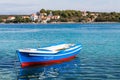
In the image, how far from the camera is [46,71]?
31344 mm

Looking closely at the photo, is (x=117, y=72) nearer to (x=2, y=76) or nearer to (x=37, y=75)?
(x=37, y=75)

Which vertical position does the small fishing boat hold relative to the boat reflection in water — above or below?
above

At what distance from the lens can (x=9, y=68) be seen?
32.3m

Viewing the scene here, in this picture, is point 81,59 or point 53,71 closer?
point 53,71

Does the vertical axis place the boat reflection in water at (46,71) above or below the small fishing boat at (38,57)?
below

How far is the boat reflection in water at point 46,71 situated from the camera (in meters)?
28.6

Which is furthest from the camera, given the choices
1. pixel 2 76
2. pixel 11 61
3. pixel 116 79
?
pixel 11 61

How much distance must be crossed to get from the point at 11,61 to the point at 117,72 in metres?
12.1

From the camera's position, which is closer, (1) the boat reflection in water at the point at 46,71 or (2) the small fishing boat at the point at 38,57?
(1) the boat reflection in water at the point at 46,71

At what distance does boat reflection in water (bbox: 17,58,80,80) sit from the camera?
28625 mm

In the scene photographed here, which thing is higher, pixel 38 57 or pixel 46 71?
pixel 38 57

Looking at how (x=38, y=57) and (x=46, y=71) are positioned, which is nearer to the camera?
(x=46, y=71)

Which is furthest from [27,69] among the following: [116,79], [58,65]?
[116,79]

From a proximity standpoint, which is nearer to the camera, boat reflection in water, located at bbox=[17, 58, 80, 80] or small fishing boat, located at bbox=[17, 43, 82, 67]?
boat reflection in water, located at bbox=[17, 58, 80, 80]
